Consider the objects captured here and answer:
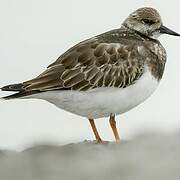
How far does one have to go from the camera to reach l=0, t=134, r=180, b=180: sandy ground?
23.1 ft

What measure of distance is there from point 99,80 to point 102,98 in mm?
278

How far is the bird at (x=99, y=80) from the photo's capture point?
9109mm

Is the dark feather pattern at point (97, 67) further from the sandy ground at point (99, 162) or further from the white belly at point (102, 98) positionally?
the sandy ground at point (99, 162)

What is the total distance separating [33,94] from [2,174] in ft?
6.38

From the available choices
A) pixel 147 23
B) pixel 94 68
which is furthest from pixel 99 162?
pixel 147 23

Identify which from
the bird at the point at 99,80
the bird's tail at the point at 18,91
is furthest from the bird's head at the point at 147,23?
the bird's tail at the point at 18,91

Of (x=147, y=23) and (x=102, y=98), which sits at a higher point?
(x=147, y=23)

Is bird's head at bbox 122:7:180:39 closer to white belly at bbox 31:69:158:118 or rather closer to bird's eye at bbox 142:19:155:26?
bird's eye at bbox 142:19:155:26

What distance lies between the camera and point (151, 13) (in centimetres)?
1010

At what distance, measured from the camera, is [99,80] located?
929 centimetres

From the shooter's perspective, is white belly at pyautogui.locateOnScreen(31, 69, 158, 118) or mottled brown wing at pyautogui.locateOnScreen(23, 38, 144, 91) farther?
mottled brown wing at pyautogui.locateOnScreen(23, 38, 144, 91)

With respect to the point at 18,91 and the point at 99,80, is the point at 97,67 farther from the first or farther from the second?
the point at 18,91

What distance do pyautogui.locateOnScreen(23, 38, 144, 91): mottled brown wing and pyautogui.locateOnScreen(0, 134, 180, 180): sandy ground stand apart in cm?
101

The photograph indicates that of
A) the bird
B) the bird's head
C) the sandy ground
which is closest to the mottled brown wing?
the bird
